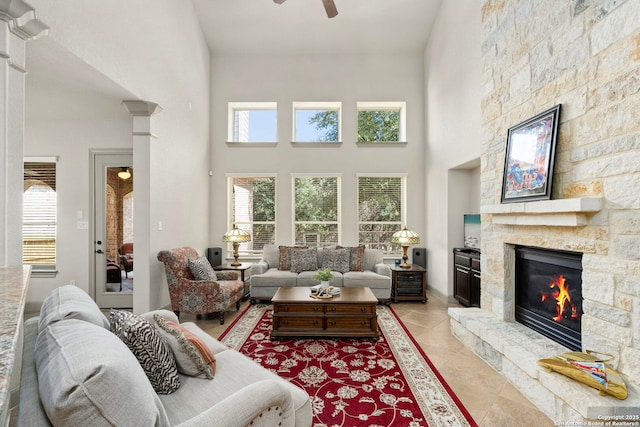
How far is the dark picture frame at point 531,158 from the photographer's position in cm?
265

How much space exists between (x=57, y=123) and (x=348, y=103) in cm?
464

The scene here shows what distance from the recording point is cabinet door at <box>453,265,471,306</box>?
4.54m

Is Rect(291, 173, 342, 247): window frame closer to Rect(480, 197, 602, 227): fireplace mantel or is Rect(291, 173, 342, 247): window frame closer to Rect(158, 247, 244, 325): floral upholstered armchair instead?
Rect(158, 247, 244, 325): floral upholstered armchair

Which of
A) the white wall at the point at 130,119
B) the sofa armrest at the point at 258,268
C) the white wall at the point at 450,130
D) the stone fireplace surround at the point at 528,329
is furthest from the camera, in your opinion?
the sofa armrest at the point at 258,268

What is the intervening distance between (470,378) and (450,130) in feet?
11.9

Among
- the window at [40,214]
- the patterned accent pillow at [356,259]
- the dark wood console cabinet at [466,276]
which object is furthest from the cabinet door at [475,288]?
the window at [40,214]

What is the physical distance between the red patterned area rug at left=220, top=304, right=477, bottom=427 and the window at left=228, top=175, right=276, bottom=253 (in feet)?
8.56

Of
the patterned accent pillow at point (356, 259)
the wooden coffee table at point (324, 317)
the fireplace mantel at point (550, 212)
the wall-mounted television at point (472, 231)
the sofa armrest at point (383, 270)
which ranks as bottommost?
the wooden coffee table at point (324, 317)

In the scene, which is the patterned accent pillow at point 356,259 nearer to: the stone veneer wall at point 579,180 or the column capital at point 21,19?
the stone veneer wall at point 579,180

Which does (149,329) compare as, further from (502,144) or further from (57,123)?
(57,123)

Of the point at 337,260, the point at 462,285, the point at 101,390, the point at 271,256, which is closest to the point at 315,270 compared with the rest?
the point at 337,260

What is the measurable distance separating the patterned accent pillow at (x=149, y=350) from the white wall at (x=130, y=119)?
8.09 ft

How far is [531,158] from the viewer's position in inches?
113

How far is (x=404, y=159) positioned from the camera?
639 cm
